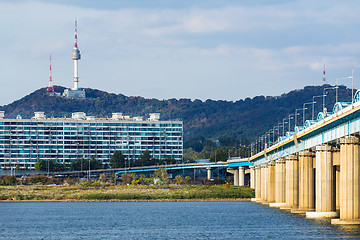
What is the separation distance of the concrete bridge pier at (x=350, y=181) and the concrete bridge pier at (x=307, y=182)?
31.0 metres

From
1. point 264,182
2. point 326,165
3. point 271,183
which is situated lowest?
point 264,182

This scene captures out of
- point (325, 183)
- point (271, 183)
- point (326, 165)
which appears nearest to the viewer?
point (325, 183)

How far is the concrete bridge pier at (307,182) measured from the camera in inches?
4321

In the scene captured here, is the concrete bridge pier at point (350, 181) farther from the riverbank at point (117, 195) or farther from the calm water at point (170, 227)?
the riverbank at point (117, 195)

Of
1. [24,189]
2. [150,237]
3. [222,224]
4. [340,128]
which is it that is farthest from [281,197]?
[24,189]

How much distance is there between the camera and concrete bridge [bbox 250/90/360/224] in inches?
3059

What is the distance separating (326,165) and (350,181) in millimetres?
14336

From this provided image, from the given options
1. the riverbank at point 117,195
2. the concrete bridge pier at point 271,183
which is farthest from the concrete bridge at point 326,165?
the riverbank at point 117,195

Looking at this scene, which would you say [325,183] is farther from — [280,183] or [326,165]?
[280,183]

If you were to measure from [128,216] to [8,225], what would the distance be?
20298mm

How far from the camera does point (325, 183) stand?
3595 inches

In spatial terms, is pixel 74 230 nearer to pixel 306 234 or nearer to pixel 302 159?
pixel 306 234

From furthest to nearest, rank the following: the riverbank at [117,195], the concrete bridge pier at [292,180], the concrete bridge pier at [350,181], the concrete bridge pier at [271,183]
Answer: the riverbank at [117,195] < the concrete bridge pier at [271,183] < the concrete bridge pier at [292,180] < the concrete bridge pier at [350,181]

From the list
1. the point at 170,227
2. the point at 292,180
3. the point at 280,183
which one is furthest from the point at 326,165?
the point at 280,183
